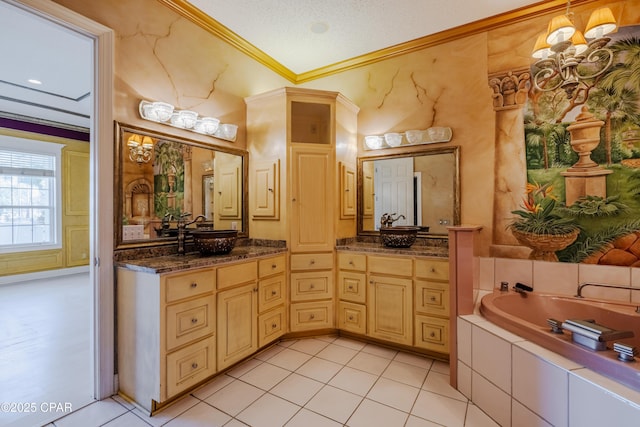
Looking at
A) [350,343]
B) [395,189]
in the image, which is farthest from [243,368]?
[395,189]

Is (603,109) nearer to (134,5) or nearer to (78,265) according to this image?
(134,5)

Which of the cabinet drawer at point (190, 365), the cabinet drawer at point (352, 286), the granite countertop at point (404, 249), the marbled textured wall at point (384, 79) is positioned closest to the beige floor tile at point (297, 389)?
the cabinet drawer at point (190, 365)

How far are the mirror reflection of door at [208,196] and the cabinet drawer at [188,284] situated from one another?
0.74 meters

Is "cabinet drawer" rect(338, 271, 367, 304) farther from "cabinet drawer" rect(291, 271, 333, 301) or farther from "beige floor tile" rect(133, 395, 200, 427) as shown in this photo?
"beige floor tile" rect(133, 395, 200, 427)

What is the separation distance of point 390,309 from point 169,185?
2.10 metres

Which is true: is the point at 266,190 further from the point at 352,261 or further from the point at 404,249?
the point at 404,249

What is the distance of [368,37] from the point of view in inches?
106

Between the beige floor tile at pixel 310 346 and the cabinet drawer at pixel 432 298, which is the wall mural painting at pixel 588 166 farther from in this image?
the beige floor tile at pixel 310 346

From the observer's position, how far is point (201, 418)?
1623 millimetres

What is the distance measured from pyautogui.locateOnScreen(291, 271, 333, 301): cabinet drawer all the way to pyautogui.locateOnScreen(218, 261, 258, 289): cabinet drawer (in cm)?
48

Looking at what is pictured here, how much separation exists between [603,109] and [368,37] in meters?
1.96

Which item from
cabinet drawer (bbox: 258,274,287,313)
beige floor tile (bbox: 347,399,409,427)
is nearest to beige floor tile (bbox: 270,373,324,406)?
beige floor tile (bbox: 347,399,409,427)

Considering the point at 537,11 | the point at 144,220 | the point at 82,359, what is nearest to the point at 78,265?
the point at 82,359

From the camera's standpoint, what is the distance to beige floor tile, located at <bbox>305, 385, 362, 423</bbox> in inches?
65.1
